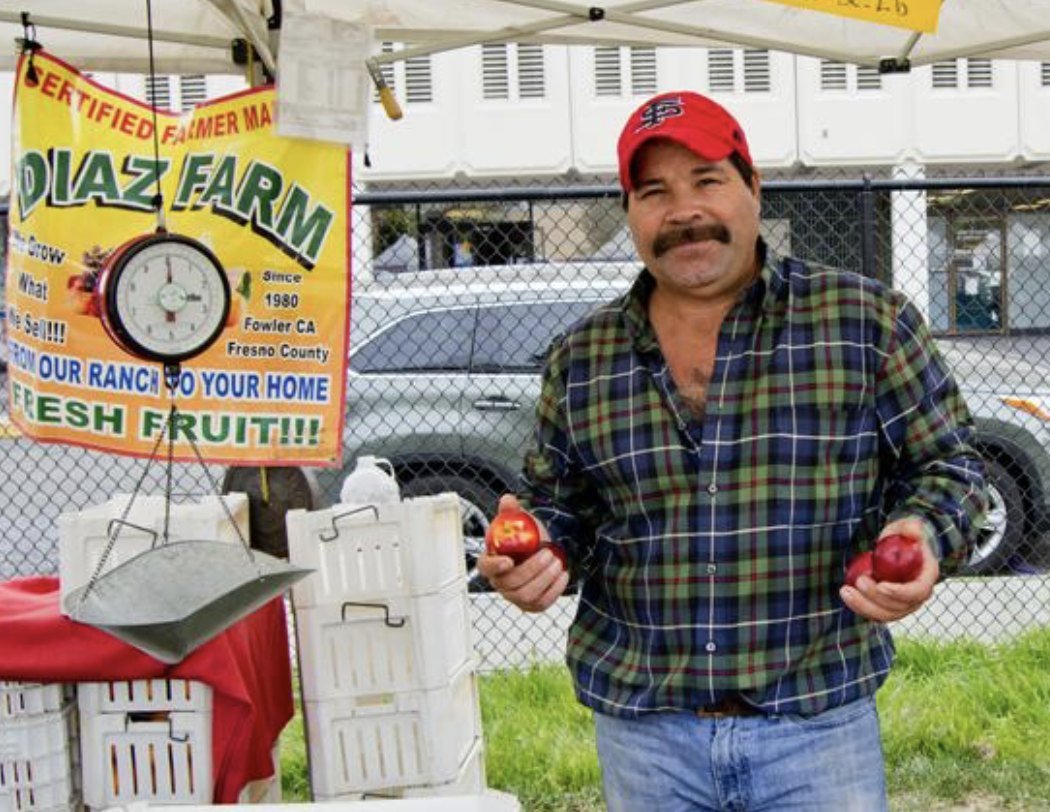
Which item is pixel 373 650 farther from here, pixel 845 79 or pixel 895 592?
pixel 845 79

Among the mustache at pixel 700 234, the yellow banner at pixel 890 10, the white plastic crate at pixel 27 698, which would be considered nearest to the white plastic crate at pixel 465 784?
the white plastic crate at pixel 27 698

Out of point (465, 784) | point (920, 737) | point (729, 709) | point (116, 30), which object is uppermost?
point (116, 30)

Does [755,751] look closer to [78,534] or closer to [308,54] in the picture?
[78,534]

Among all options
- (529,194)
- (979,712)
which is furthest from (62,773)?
(979,712)

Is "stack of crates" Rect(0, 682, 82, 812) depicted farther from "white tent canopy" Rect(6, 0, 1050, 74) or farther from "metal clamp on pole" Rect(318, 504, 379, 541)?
"white tent canopy" Rect(6, 0, 1050, 74)

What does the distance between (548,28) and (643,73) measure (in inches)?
616

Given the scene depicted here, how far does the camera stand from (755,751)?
211cm

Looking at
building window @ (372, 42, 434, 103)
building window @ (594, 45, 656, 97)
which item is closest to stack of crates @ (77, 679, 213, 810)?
building window @ (372, 42, 434, 103)

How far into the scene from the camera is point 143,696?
3.12m

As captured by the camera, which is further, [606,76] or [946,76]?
[946,76]

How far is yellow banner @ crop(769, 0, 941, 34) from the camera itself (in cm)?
270

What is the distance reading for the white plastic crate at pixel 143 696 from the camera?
308 centimetres

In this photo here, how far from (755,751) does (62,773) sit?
185cm

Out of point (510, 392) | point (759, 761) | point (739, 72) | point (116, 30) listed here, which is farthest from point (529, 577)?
point (739, 72)
